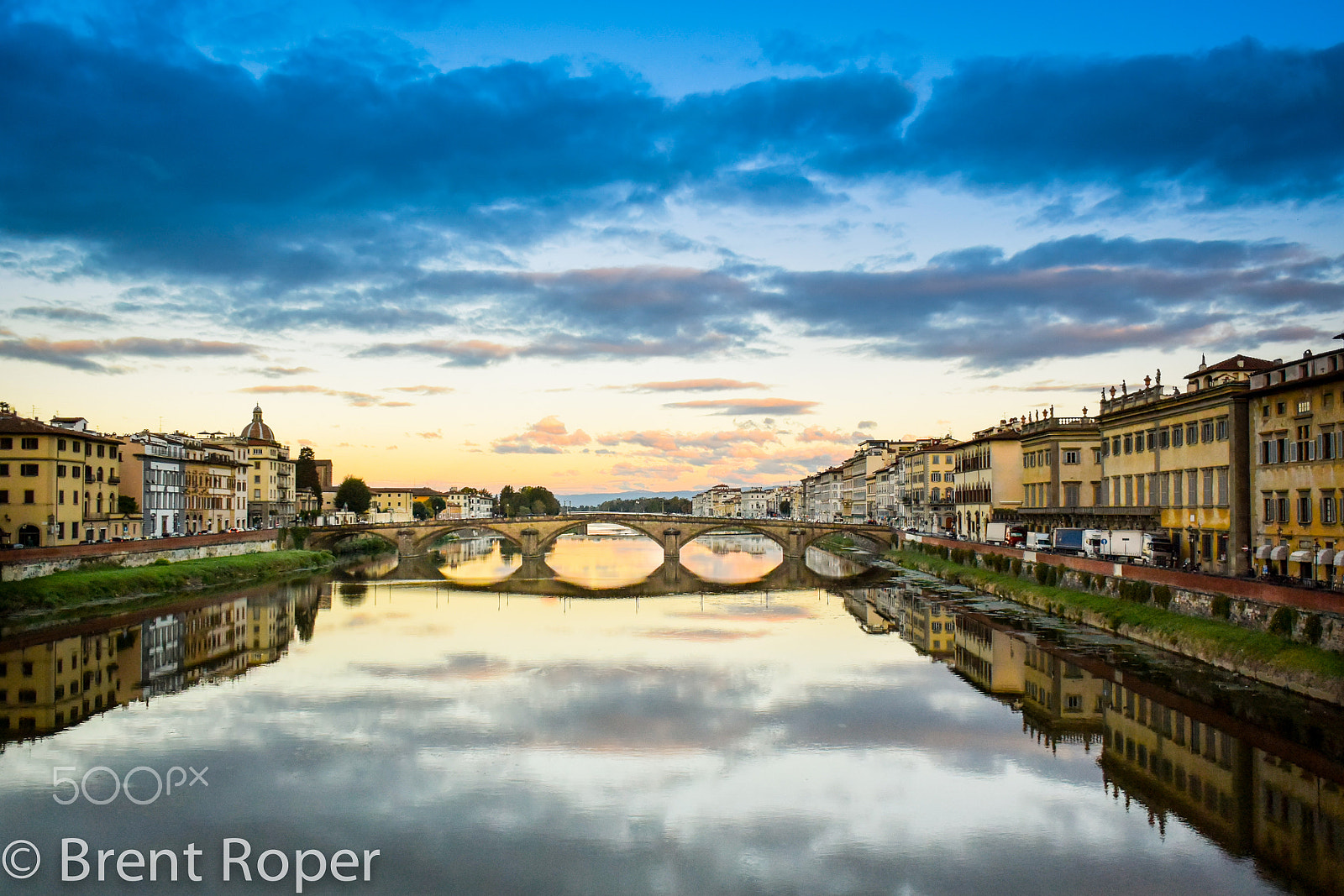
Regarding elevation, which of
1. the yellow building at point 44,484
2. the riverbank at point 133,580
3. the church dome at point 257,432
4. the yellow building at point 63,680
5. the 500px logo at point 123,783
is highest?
the church dome at point 257,432

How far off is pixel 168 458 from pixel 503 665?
47050 millimetres

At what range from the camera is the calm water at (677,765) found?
15.0 metres

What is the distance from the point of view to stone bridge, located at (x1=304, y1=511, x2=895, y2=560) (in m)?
81.6

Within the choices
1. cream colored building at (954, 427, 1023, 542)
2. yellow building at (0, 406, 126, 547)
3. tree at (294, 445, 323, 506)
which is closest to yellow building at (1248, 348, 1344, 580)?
cream colored building at (954, 427, 1023, 542)

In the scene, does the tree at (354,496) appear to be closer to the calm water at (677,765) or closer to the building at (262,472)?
the building at (262,472)

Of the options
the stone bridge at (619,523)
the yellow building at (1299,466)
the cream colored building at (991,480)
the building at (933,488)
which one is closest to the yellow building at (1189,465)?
the yellow building at (1299,466)

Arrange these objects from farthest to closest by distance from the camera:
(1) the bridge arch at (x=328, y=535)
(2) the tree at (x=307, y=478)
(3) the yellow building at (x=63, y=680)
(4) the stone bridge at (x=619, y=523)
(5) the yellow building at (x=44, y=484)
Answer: (2) the tree at (x=307, y=478)
(4) the stone bridge at (x=619, y=523)
(1) the bridge arch at (x=328, y=535)
(5) the yellow building at (x=44, y=484)
(3) the yellow building at (x=63, y=680)

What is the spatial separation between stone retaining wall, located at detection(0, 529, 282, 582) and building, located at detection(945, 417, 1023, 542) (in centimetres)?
4896

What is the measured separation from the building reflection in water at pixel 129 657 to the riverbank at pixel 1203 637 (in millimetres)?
28453

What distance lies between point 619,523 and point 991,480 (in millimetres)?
30042

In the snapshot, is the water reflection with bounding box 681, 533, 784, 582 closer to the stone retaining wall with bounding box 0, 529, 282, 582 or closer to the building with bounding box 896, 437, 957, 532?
the building with bounding box 896, 437, 957, 532

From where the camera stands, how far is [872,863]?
15055 mm

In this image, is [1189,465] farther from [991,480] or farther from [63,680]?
[63,680]

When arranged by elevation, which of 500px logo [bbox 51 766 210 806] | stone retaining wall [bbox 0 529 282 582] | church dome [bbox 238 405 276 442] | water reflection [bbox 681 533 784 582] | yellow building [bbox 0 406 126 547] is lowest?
water reflection [bbox 681 533 784 582]
